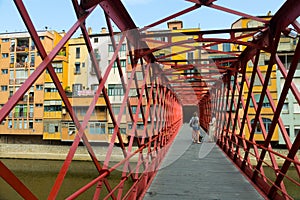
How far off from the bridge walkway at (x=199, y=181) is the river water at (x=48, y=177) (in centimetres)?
840

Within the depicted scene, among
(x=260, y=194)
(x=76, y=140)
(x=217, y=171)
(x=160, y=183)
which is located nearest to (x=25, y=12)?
(x=76, y=140)

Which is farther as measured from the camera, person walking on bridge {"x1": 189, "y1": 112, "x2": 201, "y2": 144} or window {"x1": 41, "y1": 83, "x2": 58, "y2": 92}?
window {"x1": 41, "y1": 83, "x2": 58, "y2": 92}

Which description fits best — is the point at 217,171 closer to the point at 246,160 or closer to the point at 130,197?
the point at 246,160

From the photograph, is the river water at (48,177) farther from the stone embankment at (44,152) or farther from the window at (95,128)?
the window at (95,128)

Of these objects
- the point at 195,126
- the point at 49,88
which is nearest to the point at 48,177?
the point at 49,88

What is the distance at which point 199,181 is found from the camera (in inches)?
185

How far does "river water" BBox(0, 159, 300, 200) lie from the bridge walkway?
840cm

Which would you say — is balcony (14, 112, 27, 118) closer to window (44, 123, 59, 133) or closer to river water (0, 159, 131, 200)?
window (44, 123, 59, 133)

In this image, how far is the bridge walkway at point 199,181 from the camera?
12.8 ft

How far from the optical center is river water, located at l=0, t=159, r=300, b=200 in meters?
14.2

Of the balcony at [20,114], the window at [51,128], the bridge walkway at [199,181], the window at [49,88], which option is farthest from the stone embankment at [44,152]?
the bridge walkway at [199,181]

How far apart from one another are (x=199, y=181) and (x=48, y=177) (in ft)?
54.2

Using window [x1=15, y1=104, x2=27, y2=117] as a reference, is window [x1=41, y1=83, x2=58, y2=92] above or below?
above

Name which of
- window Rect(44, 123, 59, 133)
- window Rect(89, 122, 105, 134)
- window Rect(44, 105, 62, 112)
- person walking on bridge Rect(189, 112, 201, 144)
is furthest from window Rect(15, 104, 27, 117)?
person walking on bridge Rect(189, 112, 201, 144)
